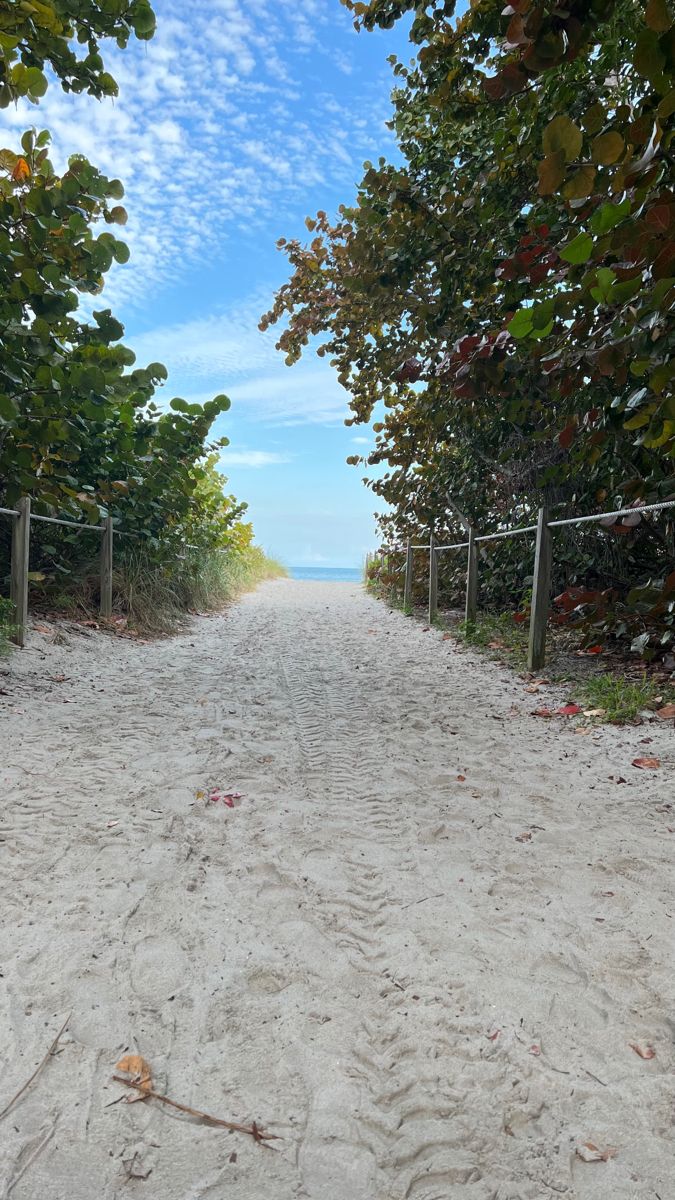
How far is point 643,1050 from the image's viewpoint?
130cm

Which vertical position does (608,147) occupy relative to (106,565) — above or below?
above

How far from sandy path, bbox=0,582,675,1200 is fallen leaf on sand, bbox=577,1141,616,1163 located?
0.01m

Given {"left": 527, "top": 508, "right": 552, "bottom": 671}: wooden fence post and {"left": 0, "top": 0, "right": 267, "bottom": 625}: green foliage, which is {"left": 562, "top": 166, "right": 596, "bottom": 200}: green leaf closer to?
{"left": 0, "top": 0, "right": 267, "bottom": 625}: green foliage

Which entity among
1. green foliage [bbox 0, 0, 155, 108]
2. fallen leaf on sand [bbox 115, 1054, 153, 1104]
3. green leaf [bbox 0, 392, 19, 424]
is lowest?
fallen leaf on sand [bbox 115, 1054, 153, 1104]

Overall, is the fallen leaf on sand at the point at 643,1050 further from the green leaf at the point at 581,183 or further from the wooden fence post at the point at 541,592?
the wooden fence post at the point at 541,592

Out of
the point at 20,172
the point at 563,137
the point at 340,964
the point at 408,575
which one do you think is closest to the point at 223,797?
the point at 340,964

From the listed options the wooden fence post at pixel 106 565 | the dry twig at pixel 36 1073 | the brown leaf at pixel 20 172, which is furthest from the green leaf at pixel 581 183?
the wooden fence post at pixel 106 565

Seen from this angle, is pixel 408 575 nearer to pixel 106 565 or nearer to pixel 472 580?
pixel 472 580

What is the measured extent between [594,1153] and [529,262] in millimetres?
2775

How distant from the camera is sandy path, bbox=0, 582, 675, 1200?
109 centimetres

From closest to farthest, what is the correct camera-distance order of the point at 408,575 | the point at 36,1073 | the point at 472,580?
1. the point at 36,1073
2. the point at 472,580
3. the point at 408,575

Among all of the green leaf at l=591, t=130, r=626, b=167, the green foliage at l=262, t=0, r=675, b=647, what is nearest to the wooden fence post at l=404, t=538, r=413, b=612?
the green foliage at l=262, t=0, r=675, b=647

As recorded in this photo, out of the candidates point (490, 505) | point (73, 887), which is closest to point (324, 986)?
point (73, 887)

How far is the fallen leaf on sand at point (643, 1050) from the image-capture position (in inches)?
50.8
